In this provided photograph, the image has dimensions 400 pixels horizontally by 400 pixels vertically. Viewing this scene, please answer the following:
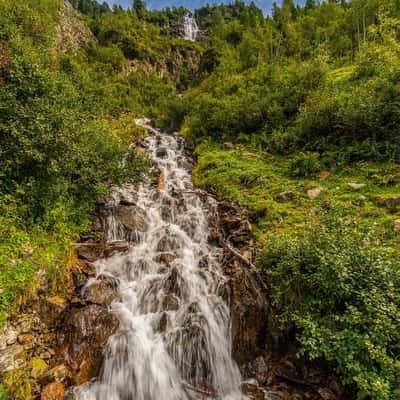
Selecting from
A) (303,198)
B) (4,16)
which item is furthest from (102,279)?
(4,16)

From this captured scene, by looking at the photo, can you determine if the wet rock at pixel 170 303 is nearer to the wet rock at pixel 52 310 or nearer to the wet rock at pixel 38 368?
the wet rock at pixel 52 310

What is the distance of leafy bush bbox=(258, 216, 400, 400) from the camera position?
400 cm

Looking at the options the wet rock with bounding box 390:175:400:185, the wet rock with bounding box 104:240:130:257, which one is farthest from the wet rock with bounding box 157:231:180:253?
the wet rock with bounding box 390:175:400:185

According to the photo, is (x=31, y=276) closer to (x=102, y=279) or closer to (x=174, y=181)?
(x=102, y=279)

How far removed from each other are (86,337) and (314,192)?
9251mm

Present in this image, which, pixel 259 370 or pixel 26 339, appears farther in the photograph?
pixel 259 370

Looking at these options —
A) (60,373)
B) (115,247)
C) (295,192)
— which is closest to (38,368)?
(60,373)

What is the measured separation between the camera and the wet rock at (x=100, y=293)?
6.81m

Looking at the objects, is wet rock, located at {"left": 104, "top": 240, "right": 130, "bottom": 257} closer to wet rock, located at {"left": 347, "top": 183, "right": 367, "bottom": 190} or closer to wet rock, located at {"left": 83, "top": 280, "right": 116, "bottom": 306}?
wet rock, located at {"left": 83, "top": 280, "right": 116, "bottom": 306}

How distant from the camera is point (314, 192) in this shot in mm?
9656

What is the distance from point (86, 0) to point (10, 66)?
111965mm

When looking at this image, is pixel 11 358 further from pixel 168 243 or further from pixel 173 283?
pixel 168 243

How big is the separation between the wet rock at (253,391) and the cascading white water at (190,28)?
9500 cm

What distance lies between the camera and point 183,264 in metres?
8.24
